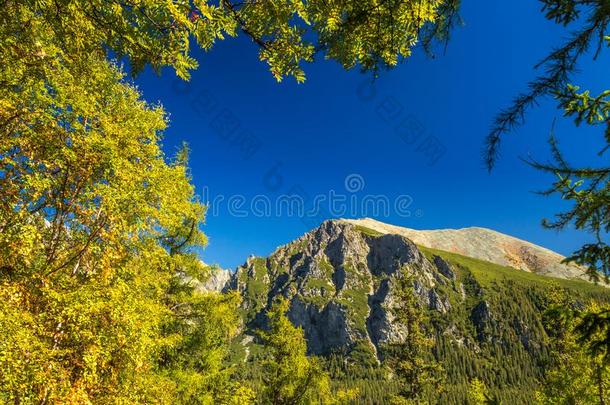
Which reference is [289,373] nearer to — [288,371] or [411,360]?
[288,371]

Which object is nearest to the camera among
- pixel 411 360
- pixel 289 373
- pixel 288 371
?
pixel 288 371

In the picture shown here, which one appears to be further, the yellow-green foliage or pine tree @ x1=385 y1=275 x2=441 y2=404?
pine tree @ x1=385 y1=275 x2=441 y2=404

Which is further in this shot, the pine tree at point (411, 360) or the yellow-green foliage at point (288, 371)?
the pine tree at point (411, 360)

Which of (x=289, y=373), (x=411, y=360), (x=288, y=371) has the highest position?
(x=411, y=360)

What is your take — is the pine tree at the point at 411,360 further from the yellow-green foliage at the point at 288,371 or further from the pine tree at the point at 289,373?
the yellow-green foliage at the point at 288,371

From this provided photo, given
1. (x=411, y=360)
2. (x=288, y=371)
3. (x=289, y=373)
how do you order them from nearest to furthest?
1. (x=288, y=371)
2. (x=289, y=373)
3. (x=411, y=360)

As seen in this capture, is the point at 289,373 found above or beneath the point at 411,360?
beneath

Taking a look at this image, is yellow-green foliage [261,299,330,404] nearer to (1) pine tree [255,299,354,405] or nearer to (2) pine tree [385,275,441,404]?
(1) pine tree [255,299,354,405]

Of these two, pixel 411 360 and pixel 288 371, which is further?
pixel 411 360

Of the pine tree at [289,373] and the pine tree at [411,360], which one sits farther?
the pine tree at [411,360]

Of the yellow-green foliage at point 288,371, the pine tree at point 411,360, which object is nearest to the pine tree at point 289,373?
the yellow-green foliage at point 288,371

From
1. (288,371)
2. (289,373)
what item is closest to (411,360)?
(289,373)

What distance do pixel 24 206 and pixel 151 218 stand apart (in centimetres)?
342

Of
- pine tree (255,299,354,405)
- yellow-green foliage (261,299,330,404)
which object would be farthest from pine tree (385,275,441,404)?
yellow-green foliage (261,299,330,404)
